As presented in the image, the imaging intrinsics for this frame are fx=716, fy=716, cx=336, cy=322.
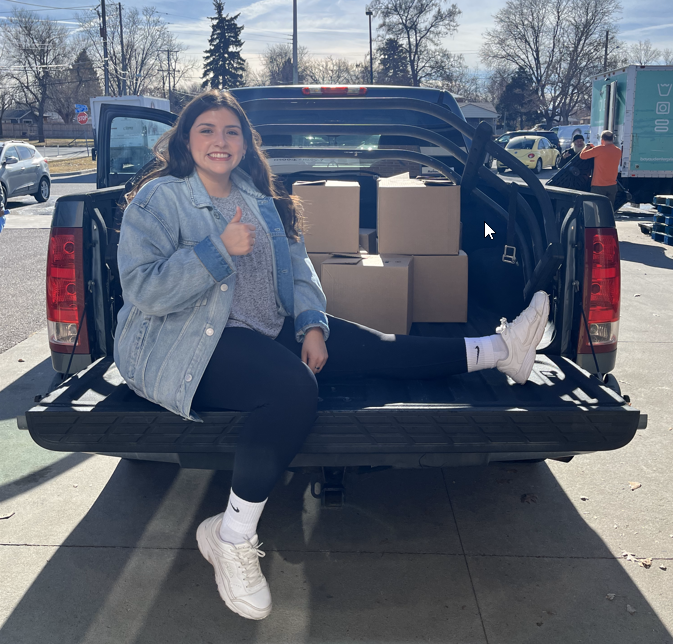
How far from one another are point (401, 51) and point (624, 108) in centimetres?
5069

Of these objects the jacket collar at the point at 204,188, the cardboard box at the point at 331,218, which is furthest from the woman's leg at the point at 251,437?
the cardboard box at the point at 331,218

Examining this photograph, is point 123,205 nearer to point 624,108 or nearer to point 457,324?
point 457,324

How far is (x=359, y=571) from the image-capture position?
290 cm

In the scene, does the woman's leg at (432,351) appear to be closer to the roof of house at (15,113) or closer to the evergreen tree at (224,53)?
the evergreen tree at (224,53)

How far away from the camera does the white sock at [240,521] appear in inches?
93.9

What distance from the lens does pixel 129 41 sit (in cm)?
6769

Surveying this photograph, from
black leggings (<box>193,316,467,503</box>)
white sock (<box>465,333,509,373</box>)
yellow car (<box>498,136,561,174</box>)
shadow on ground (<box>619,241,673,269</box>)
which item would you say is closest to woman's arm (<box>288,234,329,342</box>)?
black leggings (<box>193,316,467,503</box>)

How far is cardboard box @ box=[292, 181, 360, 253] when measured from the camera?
12.6 ft

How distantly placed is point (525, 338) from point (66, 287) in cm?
191

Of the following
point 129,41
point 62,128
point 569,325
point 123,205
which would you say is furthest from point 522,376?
point 62,128

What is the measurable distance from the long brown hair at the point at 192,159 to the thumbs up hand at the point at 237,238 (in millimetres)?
439

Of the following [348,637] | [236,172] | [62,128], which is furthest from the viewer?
[62,128]

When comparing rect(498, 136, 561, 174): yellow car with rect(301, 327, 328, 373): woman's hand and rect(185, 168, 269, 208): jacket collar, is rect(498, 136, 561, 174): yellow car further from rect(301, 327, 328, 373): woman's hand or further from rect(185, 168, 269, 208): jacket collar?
rect(301, 327, 328, 373): woman's hand

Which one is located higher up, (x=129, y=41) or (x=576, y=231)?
(x=129, y=41)
